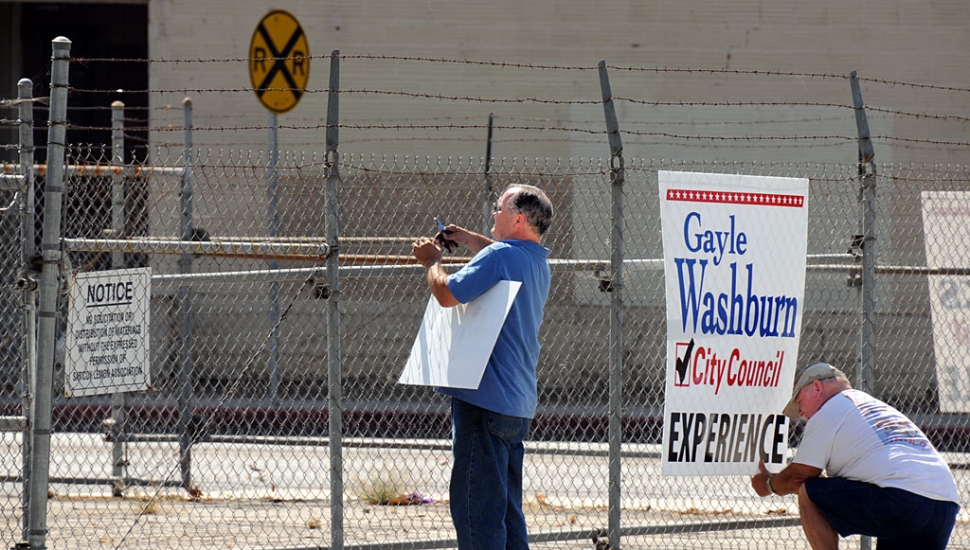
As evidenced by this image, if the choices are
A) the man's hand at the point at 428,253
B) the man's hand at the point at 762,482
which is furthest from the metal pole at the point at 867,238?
the man's hand at the point at 428,253

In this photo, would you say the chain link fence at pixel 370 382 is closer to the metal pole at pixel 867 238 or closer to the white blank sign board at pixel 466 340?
the metal pole at pixel 867 238

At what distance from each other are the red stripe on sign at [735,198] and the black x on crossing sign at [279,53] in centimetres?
645

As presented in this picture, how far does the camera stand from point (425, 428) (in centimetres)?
1234

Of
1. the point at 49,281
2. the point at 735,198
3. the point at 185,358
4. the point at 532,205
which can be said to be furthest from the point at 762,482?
the point at 185,358

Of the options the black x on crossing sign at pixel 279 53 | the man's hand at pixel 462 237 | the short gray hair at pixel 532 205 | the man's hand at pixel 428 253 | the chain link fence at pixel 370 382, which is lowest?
the chain link fence at pixel 370 382

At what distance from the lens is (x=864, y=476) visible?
5621 mm

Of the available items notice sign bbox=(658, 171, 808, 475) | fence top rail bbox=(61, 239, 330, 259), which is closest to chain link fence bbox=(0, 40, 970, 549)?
fence top rail bbox=(61, 239, 330, 259)

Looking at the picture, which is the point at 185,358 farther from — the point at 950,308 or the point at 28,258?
the point at 950,308

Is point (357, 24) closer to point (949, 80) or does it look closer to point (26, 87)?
point (949, 80)

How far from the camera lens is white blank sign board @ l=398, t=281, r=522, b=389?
524 centimetres

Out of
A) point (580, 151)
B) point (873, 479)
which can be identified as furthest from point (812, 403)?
point (580, 151)

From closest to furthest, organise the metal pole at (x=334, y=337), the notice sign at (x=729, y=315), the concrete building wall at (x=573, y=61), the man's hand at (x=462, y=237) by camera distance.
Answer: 1. the man's hand at (x=462, y=237)
2. the metal pole at (x=334, y=337)
3. the notice sign at (x=729, y=315)
4. the concrete building wall at (x=573, y=61)

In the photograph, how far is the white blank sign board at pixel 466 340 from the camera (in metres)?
5.24

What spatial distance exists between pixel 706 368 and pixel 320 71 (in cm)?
912
